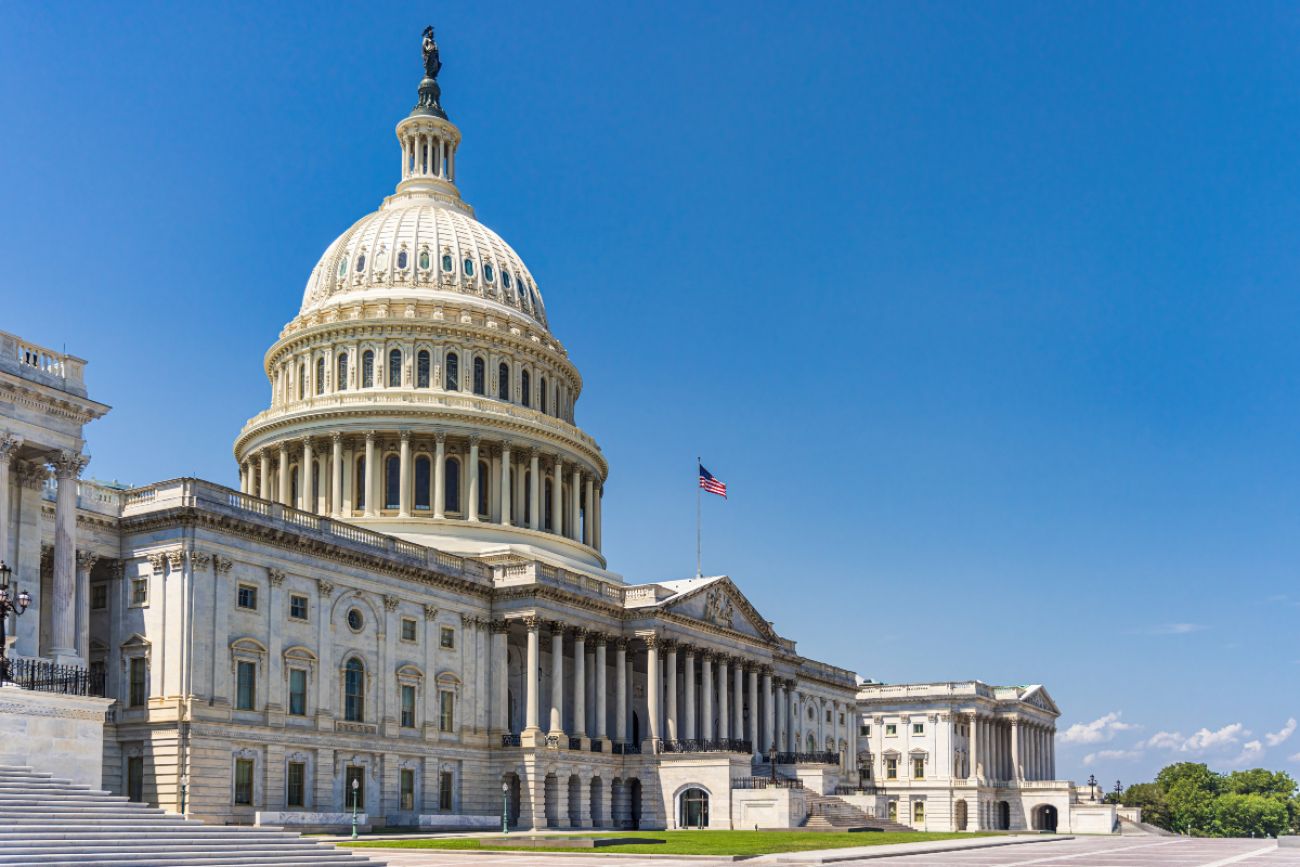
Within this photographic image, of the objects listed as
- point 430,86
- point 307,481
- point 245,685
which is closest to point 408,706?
point 245,685

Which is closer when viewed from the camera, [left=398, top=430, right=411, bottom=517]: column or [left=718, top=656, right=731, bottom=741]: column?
[left=398, top=430, right=411, bottom=517]: column

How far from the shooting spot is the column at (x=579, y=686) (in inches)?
3647

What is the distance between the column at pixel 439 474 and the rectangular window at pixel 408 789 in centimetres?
2477

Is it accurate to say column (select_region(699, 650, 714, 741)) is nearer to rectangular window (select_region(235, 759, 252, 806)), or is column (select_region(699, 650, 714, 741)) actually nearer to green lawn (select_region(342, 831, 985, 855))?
green lawn (select_region(342, 831, 985, 855))

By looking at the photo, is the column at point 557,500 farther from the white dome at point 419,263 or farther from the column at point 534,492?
the white dome at point 419,263

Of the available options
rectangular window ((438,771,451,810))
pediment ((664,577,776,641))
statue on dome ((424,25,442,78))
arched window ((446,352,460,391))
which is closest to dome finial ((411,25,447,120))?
statue on dome ((424,25,442,78))

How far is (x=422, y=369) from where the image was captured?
108000 mm

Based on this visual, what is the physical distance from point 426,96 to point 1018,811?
99.4 metres

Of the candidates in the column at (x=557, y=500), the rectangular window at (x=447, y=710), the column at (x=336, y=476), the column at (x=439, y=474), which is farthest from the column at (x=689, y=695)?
the column at (x=336, y=476)

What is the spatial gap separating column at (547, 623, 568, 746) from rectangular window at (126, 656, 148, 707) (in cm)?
2755

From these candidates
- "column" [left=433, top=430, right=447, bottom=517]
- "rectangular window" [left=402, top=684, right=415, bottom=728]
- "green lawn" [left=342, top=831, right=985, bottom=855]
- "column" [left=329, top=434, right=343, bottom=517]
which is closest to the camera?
"green lawn" [left=342, top=831, right=985, bottom=855]

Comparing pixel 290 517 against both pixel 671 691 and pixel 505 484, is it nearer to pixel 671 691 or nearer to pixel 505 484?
pixel 505 484

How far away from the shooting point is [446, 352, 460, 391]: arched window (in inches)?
→ 4272

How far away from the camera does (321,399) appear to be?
106 m
